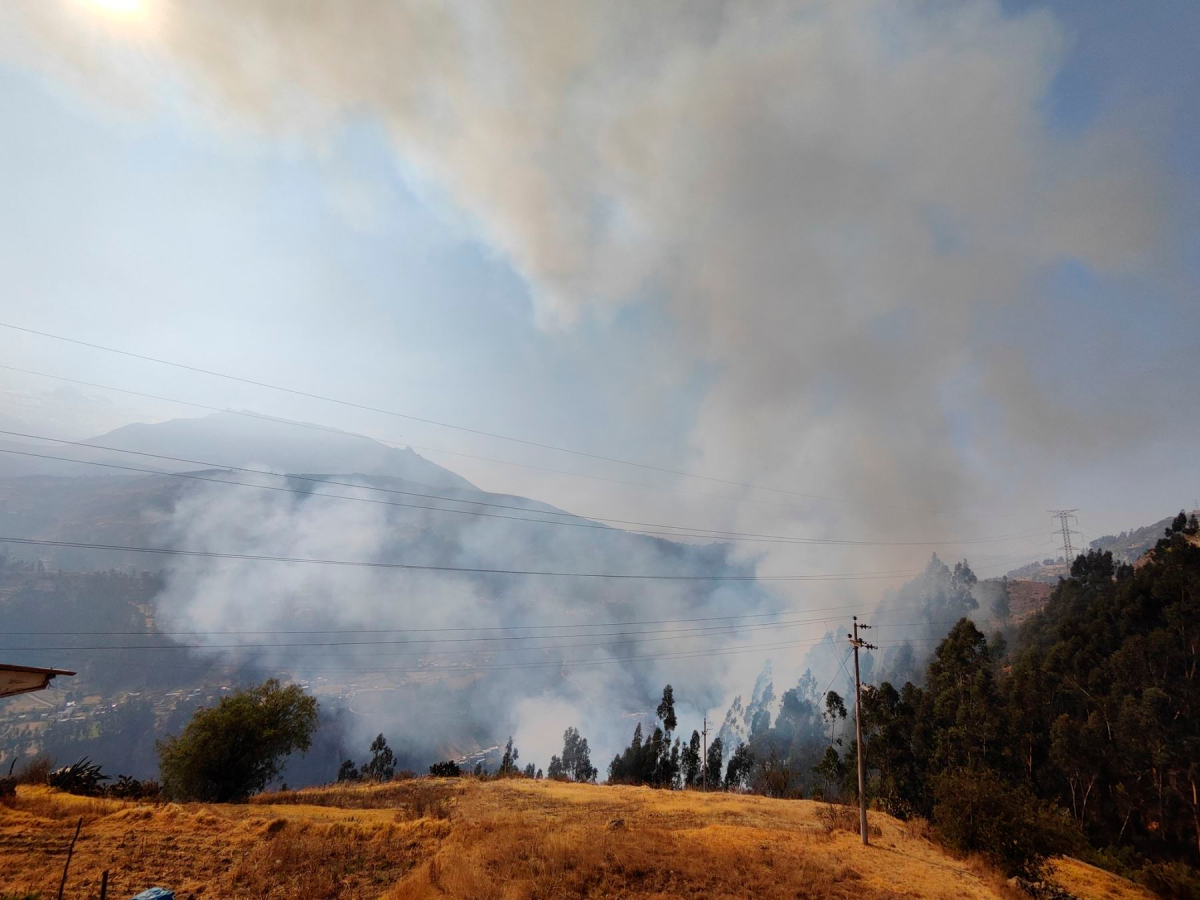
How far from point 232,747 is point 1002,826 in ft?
181

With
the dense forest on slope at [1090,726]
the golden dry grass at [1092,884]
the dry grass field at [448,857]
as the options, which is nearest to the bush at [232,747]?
the dry grass field at [448,857]

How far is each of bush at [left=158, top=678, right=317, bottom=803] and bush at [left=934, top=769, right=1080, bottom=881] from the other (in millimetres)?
51531

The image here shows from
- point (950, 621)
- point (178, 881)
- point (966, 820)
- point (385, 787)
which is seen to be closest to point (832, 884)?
point (966, 820)

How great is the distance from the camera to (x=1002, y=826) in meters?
27.1

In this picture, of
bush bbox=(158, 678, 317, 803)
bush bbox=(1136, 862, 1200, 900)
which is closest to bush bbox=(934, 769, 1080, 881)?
bush bbox=(1136, 862, 1200, 900)

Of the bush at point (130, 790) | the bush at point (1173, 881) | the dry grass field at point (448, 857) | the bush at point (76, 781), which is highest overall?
the dry grass field at point (448, 857)

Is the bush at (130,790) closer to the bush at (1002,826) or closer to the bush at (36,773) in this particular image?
the bush at (36,773)

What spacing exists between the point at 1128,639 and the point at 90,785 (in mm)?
124355

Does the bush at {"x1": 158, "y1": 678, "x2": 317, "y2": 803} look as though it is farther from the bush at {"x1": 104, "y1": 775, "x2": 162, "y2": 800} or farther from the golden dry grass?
the golden dry grass

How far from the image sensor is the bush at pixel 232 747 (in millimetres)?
41375

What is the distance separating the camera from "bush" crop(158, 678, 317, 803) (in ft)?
136

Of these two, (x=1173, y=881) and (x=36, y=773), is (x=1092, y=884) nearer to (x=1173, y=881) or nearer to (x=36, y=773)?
(x=1173, y=881)

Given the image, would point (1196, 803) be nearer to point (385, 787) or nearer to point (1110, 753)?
point (1110, 753)

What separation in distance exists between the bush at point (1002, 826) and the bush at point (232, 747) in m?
51.5
